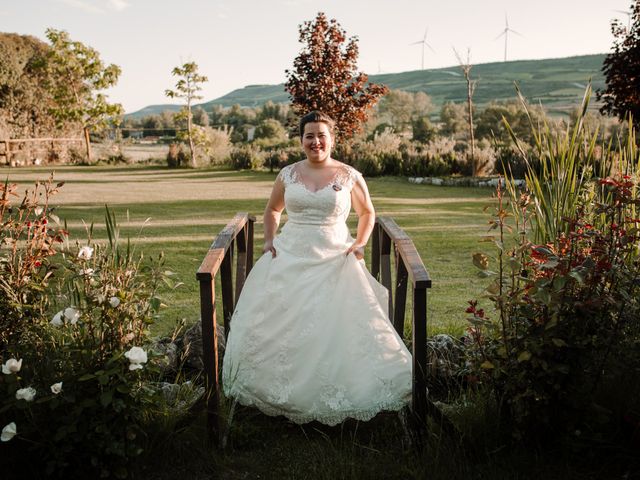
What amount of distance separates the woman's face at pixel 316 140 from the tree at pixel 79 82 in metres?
22.1

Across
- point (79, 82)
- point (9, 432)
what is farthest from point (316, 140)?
point (79, 82)

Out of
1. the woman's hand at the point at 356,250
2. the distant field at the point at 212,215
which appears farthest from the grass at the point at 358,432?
the woman's hand at the point at 356,250

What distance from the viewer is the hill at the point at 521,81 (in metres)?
73.8

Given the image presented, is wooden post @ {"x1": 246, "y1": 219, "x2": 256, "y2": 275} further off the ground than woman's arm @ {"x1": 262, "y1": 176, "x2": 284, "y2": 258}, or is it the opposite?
woman's arm @ {"x1": 262, "y1": 176, "x2": 284, "y2": 258}

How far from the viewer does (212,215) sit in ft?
33.2

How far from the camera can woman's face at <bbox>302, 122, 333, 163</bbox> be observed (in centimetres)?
369

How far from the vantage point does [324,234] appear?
3.63 meters

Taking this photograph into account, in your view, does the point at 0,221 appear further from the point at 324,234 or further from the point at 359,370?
the point at 359,370

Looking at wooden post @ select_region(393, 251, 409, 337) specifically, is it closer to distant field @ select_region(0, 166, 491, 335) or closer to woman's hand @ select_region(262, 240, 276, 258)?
distant field @ select_region(0, 166, 491, 335)

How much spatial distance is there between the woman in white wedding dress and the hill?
5798 centimetres

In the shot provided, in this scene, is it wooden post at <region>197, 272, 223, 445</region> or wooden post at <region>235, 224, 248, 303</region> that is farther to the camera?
wooden post at <region>235, 224, 248, 303</region>

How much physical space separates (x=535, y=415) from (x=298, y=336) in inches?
48.6

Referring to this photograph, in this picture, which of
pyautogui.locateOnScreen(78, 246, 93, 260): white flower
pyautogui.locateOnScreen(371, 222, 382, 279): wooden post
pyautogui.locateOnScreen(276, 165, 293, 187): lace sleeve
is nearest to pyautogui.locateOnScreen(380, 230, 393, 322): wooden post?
pyautogui.locateOnScreen(371, 222, 382, 279): wooden post

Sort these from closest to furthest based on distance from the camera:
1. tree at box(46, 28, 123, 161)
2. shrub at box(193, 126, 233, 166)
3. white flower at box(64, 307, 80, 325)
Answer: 1. white flower at box(64, 307, 80, 325)
2. shrub at box(193, 126, 233, 166)
3. tree at box(46, 28, 123, 161)
